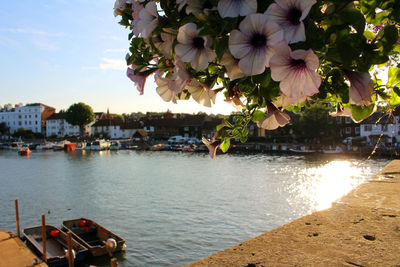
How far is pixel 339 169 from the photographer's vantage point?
5016 centimetres

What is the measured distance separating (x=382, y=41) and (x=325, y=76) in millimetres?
306

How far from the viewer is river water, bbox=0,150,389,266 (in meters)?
19.4

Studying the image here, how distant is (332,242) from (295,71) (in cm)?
243

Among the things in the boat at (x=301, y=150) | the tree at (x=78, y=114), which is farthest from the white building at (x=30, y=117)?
the boat at (x=301, y=150)

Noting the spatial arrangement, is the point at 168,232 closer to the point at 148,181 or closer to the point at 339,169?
the point at 148,181

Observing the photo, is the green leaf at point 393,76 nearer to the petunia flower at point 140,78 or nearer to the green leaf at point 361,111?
the green leaf at point 361,111

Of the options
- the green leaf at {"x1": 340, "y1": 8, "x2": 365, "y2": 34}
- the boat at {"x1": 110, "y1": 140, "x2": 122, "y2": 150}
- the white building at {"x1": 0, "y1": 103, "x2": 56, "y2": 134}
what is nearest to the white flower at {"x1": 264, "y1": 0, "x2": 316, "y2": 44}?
the green leaf at {"x1": 340, "y1": 8, "x2": 365, "y2": 34}

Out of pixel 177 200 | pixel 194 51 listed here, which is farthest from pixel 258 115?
pixel 177 200

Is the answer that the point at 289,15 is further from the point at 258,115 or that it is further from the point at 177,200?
the point at 177,200

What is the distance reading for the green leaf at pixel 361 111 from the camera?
1383 millimetres

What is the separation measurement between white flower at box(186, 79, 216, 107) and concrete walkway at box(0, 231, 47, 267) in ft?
41.8

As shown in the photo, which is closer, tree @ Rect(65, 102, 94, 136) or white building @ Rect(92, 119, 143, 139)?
tree @ Rect(65, 102, 94, 136)

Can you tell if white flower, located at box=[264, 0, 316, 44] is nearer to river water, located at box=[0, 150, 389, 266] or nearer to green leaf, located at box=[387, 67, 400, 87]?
green leaf, located at box=[387, 67, 400, 87]

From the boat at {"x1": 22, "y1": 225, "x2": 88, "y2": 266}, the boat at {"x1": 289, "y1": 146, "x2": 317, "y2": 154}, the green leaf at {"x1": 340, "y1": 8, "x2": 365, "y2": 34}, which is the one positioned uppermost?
the green leaf at {"x1": 340, "y1": 8, "x2": 365, "y2": 34}
